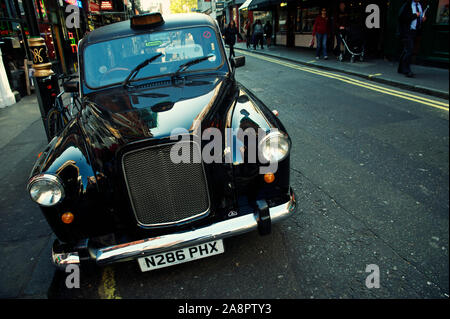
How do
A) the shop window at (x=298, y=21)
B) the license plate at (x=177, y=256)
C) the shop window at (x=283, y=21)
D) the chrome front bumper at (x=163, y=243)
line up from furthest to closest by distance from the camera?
the shop window at (x=283, y=21)
the shop window at (x=298, y=21)
the license plate at (x=177, y=256)
the chrome front bumper at (x=163, y=243)

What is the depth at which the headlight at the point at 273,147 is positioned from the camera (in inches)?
87.0

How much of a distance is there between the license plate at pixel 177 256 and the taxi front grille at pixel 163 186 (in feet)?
0.69

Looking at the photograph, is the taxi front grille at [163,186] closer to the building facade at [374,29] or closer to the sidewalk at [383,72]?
the building facade at [374,29]

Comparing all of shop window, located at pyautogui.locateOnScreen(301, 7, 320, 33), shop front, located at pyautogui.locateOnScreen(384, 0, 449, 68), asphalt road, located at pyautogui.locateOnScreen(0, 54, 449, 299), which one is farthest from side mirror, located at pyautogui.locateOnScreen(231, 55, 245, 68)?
shop window, located at pyautogui.locateOnScreen(301, 7, 320, 33)

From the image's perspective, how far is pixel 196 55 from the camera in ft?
11.3

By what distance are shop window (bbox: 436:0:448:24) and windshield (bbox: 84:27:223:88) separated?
894 cm

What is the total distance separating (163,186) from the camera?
2.14 metres

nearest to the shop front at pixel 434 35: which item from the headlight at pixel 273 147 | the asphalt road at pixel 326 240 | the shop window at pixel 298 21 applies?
the asphalt road at pixel 326 240

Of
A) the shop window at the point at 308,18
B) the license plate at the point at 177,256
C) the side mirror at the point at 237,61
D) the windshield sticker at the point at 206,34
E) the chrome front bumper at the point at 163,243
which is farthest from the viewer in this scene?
the shop window at the point at 308,18

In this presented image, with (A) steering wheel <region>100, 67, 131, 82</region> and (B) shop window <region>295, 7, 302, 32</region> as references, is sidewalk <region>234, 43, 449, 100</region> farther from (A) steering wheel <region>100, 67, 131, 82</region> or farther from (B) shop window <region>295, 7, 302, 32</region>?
(B) shop window <region>295, 7, 302, 32</region>

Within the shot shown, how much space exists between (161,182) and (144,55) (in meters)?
1.81

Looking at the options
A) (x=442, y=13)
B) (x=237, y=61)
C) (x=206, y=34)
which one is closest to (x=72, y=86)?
(x=206, y=34)

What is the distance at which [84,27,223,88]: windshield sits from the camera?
3256 millimetres

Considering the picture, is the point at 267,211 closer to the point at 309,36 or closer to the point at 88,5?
the point at 309,36
